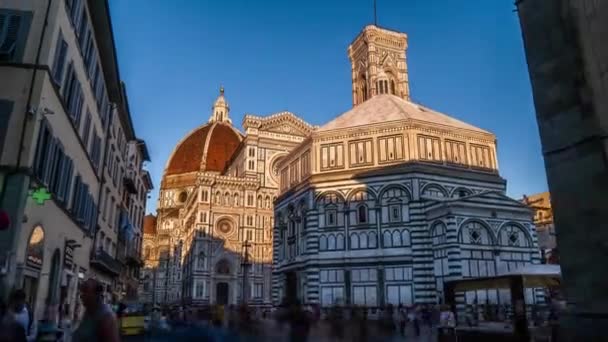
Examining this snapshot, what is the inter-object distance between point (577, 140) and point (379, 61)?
2459 inches

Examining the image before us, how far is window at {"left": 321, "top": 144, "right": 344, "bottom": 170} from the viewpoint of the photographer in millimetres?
36469

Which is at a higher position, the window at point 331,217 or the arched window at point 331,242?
the window at point 331,217

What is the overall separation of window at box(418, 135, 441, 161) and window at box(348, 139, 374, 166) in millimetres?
3876

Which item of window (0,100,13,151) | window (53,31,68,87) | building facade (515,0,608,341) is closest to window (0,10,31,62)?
window (53,31,68,87)

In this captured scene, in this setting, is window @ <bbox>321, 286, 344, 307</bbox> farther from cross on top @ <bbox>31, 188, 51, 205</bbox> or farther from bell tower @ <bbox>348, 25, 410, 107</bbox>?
bell tower @ <bbox>348, 25, 410, 107</bbox>

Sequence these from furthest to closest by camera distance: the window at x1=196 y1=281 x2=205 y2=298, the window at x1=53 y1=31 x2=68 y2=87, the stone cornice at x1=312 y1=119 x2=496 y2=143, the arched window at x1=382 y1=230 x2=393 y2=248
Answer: the window at x1=196 y1=281 x2=205 y2=298, the stone cornice at x1=312 y1=119 x2=496 y2=143, the arched window at x1=382 y1=230 x2=393 y2=248, the window at x1=53 y1=31 x2=68 y2=87

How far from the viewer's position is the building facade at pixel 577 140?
288 inches

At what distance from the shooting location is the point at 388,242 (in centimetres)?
3306

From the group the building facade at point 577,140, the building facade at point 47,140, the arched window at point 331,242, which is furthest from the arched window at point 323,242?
the building facade at point 577,140

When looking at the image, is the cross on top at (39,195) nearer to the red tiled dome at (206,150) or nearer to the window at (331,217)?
the window at (331,217)

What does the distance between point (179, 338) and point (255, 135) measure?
59964mm

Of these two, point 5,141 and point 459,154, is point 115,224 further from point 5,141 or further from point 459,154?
point 459,154

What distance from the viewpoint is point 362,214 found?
3416cm

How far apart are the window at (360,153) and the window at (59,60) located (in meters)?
24.4
